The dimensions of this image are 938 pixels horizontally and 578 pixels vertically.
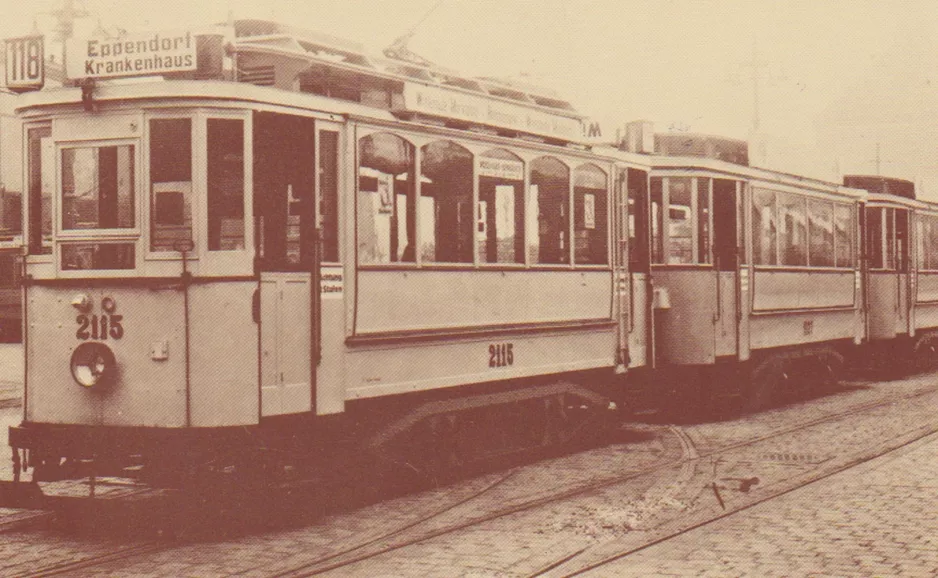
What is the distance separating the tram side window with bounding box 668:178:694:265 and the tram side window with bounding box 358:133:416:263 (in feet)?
19.0

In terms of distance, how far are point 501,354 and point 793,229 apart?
24.6 ft

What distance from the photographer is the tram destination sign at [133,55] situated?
8547mm

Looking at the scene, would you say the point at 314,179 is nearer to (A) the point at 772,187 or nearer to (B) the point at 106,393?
(B) the point at 106,393

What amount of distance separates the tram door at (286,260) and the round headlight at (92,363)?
3.08 ft

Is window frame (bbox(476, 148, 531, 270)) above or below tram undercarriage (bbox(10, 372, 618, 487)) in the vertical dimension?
above

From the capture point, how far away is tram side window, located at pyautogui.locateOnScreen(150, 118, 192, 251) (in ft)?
27.7

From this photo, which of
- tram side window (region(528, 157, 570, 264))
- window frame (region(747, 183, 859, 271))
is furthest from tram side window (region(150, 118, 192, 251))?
window frame (region(747, 183, 859, 271))

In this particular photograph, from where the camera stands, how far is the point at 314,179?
8.95 metres

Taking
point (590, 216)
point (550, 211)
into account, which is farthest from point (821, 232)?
point (550, 211)

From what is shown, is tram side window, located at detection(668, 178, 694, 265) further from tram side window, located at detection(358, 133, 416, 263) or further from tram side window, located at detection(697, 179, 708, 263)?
tram side window, located at detection(358, 133, 416, 263)

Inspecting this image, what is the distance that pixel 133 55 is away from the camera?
864 centimetres

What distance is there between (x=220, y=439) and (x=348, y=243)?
165 cm

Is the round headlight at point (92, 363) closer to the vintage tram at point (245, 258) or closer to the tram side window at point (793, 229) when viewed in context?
the vintage tram at point (245, 258)

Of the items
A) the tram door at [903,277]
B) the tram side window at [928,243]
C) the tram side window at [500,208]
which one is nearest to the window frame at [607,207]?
the tram side window at [500,208]
